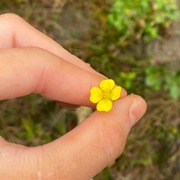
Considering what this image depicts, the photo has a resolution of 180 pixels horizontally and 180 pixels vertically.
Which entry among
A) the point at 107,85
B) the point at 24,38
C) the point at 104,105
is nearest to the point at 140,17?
the point at 24,38

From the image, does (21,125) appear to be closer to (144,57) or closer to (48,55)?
(144,57)

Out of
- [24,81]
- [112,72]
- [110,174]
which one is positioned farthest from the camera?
[112,72]

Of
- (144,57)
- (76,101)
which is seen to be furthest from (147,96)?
(76,101)

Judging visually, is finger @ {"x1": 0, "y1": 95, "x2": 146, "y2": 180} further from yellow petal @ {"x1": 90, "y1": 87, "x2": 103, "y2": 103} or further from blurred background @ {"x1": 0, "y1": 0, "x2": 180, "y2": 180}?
blurred background @ {"x1": 0, "y1": 0, "x2": 180, "y2": 180}

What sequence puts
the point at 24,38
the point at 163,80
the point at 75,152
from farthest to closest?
the point at 163,80, the point at 24,38, the point at 75,152

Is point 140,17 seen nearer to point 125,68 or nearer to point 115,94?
point 125,68

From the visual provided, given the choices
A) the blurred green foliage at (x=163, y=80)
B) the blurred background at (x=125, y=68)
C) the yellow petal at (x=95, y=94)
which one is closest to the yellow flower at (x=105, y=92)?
the yellow petal at (x=95, y=94)
